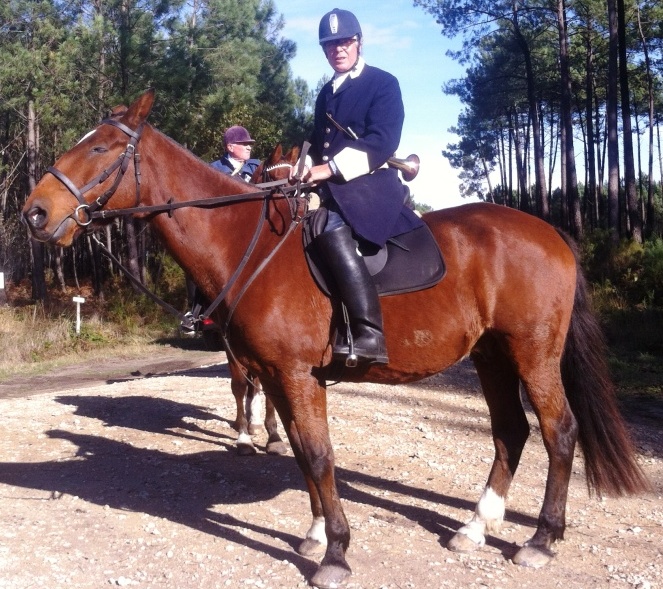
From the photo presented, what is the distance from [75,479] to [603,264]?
16.3 meters

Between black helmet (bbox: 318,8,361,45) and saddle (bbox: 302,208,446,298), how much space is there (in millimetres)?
1063

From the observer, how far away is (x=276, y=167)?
Result: 6.98 m

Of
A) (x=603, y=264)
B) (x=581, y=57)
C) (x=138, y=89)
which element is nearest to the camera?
(x=603, y=264)

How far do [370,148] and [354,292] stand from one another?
889mm

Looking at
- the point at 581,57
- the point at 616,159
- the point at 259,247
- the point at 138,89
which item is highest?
the point at 581,57

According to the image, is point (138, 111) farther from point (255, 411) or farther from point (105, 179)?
point (255, 411)

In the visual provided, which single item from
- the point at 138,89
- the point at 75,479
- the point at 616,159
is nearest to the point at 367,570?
the point at 75,479

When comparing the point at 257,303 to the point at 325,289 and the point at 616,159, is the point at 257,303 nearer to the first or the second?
the point at 325,289

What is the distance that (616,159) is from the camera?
2327cm

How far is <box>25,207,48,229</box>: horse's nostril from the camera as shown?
13.7ft

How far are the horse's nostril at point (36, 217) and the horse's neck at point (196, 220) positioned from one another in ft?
2.03

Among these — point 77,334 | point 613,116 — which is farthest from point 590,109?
point 77,334

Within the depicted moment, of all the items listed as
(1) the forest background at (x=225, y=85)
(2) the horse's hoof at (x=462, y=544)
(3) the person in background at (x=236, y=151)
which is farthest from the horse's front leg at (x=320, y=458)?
(1) the forest background at (x=225, y=85)

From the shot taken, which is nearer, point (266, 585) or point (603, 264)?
point (266, 585)
